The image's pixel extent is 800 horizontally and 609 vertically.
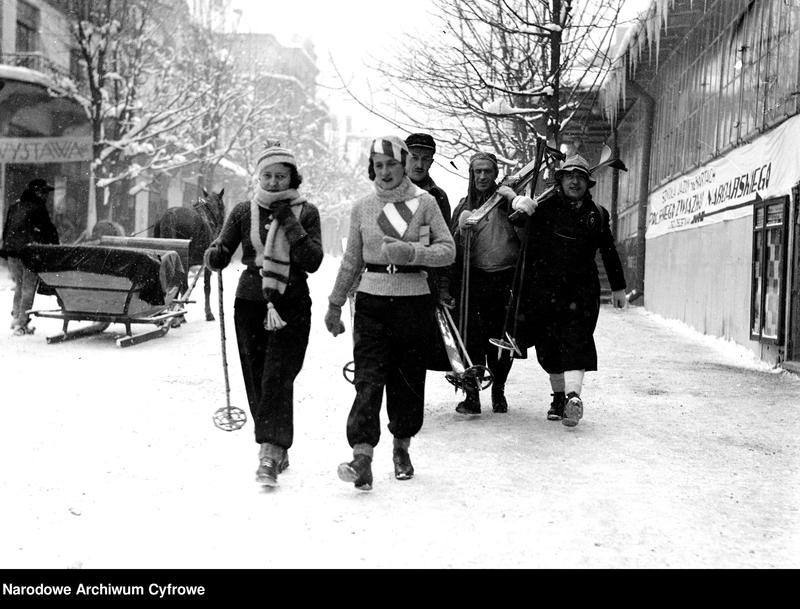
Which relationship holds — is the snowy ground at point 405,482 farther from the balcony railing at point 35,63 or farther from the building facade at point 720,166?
the balcony railing at point 35,63

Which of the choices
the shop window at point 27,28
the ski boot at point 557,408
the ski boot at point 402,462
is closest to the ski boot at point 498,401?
the ski boot at point 557,408

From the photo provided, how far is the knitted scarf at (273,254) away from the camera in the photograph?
16.0 ft

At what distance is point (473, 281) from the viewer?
734 centimetres

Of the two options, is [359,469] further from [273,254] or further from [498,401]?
[498,401]

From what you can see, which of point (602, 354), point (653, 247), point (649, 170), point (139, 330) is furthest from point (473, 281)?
point (649, 170)

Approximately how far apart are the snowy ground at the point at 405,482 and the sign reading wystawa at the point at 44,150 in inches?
747

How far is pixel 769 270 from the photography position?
1144 centimetres

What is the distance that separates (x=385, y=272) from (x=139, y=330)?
28.1 ft

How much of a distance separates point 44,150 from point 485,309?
73.9ft

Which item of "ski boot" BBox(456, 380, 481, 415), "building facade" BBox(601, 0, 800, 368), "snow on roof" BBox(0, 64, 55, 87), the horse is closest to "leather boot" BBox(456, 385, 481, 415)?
"ski boot" BBox(456, 380, 481, 415)

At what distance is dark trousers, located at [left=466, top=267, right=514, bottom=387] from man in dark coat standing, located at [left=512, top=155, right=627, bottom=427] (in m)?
Answer: 0.23

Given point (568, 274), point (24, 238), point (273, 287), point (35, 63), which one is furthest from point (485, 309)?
point (35, 63)

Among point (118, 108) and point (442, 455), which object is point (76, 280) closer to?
point (442, 455)
